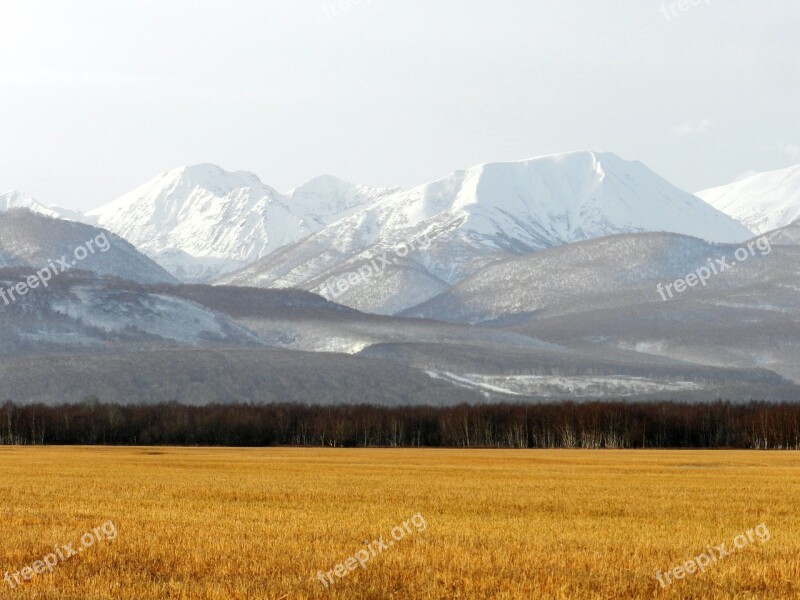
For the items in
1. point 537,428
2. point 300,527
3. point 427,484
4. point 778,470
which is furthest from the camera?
point 537,428

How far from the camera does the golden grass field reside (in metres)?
21.8

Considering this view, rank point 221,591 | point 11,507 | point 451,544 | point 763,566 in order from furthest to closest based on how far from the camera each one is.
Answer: point 11,507 → point 451,544 → point 763,566 → point 221,591

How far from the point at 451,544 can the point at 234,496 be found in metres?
17.0

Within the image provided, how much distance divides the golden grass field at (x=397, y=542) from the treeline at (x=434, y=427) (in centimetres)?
8759

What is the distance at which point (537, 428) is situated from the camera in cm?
14612

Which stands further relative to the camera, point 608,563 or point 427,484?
point 427,484

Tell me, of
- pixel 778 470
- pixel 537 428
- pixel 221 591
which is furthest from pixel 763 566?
pixel 537 428

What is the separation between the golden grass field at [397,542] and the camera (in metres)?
21.8

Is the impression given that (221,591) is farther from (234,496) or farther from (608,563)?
(234,496)

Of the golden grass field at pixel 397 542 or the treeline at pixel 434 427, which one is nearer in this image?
the golden grass field at pixel 397 542

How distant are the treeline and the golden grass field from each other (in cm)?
8759

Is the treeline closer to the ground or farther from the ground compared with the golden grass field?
farther from the ground

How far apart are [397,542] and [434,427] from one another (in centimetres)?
12452

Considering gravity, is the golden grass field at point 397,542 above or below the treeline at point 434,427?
below
